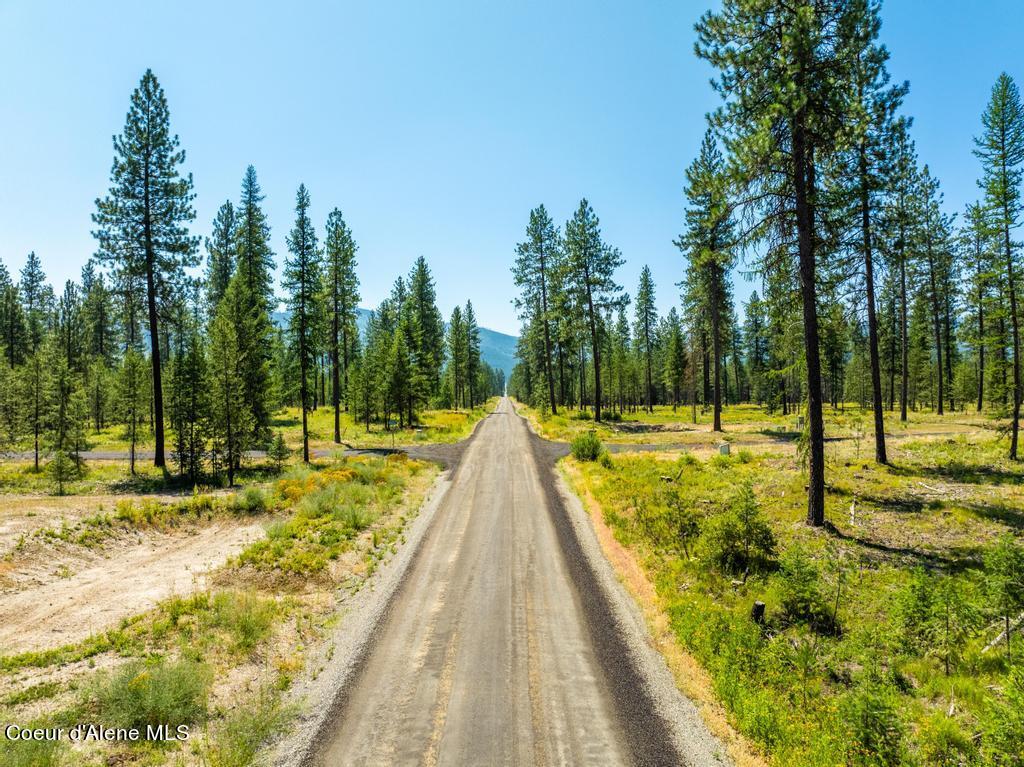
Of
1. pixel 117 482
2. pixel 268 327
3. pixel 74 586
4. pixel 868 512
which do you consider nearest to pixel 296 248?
pixel 268 327

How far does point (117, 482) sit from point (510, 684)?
943 inches

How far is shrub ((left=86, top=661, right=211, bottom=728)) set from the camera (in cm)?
670

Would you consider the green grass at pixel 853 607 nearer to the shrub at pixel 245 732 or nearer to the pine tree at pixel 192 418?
the shrub at pixel 245 732

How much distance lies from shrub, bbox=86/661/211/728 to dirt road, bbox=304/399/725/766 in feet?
7.19

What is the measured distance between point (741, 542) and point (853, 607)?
2664 millimetres

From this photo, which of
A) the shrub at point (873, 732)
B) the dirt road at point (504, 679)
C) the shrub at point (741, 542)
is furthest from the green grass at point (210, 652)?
the shrub at point (741, 542)

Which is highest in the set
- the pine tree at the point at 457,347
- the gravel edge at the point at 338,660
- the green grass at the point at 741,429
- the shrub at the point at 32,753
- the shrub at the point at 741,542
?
the pine tree at the point at 457,347

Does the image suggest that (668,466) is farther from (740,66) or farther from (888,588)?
(740,66)

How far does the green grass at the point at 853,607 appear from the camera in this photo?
598 centimetres

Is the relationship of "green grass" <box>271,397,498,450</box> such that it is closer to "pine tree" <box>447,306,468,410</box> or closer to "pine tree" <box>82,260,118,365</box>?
"pine tree" <box>447,306,468,410</box>

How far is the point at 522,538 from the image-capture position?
48.7ft

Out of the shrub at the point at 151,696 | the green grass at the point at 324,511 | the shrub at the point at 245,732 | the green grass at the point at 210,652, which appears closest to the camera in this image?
the shrub at the point at 245,732

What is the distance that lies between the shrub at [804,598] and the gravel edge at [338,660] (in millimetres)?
8613

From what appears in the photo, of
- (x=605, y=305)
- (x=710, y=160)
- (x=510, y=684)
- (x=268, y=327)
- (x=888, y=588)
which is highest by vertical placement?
(x=710, y=160)
